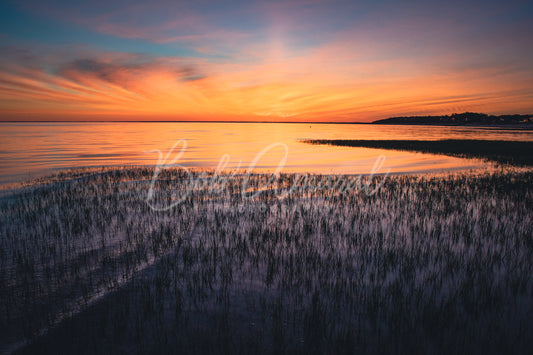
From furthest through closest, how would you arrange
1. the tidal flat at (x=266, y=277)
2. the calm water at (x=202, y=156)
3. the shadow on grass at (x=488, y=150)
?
the shadow on grass at (x=488, y=150) < the calm water at (x=202, y=156) < the tidal flat at (x=266, y=277)

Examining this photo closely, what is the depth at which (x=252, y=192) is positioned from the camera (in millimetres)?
14273

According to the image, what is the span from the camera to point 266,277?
584cm

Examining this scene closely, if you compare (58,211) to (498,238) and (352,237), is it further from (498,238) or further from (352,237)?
(498,238)

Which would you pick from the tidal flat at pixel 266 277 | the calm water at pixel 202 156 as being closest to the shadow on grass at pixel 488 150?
the calm water at pixel 202 156

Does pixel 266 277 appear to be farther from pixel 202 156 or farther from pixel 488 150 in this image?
pixel 488 150

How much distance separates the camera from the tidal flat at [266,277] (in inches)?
159

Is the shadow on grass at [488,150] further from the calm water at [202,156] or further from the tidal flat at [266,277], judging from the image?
the tidal flat at [266,277]

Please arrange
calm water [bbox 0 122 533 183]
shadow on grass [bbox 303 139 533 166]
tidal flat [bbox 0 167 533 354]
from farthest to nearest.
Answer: shadow on grass [bbox 303 139 533 166] → calm water [bbox 0 122 533 183] → tidal flat [bbox 0 167 533 354]

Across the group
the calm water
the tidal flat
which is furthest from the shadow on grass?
the tidal flat

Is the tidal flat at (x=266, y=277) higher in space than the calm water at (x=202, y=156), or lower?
lower

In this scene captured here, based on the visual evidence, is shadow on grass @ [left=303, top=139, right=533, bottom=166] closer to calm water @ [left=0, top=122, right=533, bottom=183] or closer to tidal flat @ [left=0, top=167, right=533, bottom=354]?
calm water @ [left=0, top=122, right=533, bottom=183]

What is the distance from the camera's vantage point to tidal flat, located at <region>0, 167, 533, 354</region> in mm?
4043

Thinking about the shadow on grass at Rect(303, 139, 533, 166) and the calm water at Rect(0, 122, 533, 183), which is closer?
the calm water at Rect(0, 122, 533, 183)

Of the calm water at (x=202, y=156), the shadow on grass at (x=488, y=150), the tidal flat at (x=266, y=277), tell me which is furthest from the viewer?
the shadow on grass at (x=488, y=150)
